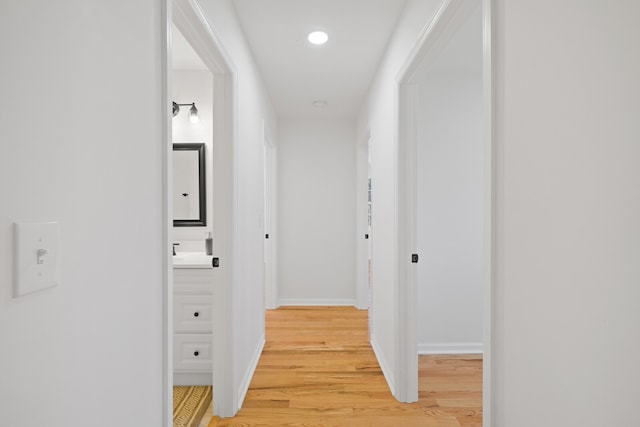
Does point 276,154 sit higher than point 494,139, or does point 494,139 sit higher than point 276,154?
point 276,154

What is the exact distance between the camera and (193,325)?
242cm

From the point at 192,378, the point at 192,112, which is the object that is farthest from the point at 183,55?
the point at 192,378

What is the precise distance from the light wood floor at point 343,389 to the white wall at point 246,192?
0.65 ft

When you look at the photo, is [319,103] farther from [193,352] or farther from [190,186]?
[193,352]

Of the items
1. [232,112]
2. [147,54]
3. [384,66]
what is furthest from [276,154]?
[147,54]

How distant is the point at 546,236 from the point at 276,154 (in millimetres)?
3929

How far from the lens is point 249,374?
260cm

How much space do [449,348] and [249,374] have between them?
1.70 m

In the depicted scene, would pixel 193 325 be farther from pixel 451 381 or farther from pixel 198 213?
pixel 451 381

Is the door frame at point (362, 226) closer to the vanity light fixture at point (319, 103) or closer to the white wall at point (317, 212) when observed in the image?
the white wall at point (317, 212)

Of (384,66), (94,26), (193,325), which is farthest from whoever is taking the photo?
(384,66)

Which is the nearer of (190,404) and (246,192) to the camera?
(190,404)

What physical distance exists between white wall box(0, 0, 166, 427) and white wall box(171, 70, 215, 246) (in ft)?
7.14

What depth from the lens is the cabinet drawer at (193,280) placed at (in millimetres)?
2416
